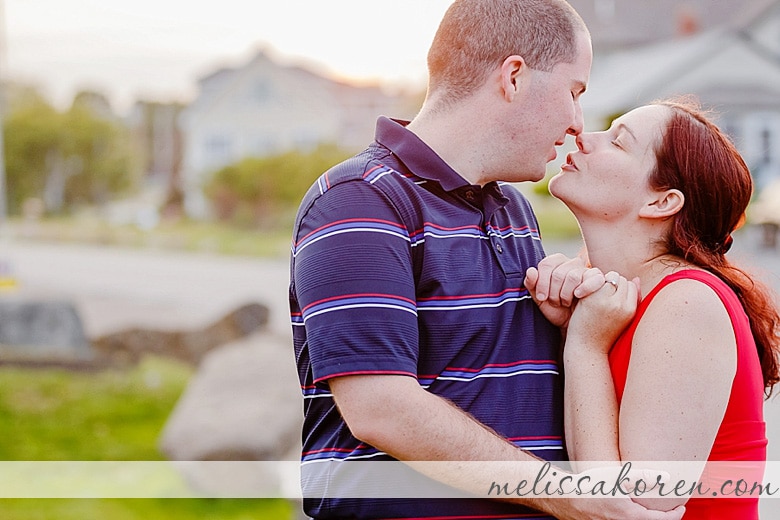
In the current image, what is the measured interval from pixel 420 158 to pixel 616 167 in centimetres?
30

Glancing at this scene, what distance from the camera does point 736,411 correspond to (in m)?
1.21

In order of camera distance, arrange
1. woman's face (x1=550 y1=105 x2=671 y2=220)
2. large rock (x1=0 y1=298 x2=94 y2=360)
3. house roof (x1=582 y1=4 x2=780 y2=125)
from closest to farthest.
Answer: woman's face (x1=550 y1=105 x2=671 y2=220)
large rock (x1=0 y1=298 x2=94 y2=360)
house roof (x1=582 y1=4 x2=780 y2=125)

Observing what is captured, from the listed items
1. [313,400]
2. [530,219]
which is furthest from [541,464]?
[530,219]

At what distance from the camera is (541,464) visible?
1.16 m

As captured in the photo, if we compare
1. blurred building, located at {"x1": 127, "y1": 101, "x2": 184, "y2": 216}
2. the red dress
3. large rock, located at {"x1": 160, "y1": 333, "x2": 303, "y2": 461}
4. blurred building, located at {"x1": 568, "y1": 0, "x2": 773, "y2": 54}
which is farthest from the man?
blurred building, located at {"x1": 568, "y1": 0, "x2": 773, "y2": 54}

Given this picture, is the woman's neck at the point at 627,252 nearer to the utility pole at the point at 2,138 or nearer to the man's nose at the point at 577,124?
the man's nose at the point at 577,124

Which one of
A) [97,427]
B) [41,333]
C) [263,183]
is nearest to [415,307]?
[97,427]

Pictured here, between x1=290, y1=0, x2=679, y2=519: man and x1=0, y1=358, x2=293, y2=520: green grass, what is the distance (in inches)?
97.5

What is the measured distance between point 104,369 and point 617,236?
4.16m

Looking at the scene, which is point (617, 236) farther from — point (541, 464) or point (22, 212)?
point (22, 212)

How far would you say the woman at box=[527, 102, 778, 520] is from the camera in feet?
3.84

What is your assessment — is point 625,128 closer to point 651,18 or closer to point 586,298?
point 586,298

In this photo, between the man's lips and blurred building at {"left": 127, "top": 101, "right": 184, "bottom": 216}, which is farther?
blurred building at {"left": 127, "top": 101, "right": 184, "bottom": 216}

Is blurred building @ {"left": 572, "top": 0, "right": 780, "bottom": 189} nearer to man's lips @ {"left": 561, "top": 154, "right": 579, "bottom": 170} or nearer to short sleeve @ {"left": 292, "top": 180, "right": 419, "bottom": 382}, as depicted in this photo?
man's lips @ {"left": 561, "top": 154, "right": 579, "bottom": 170}
